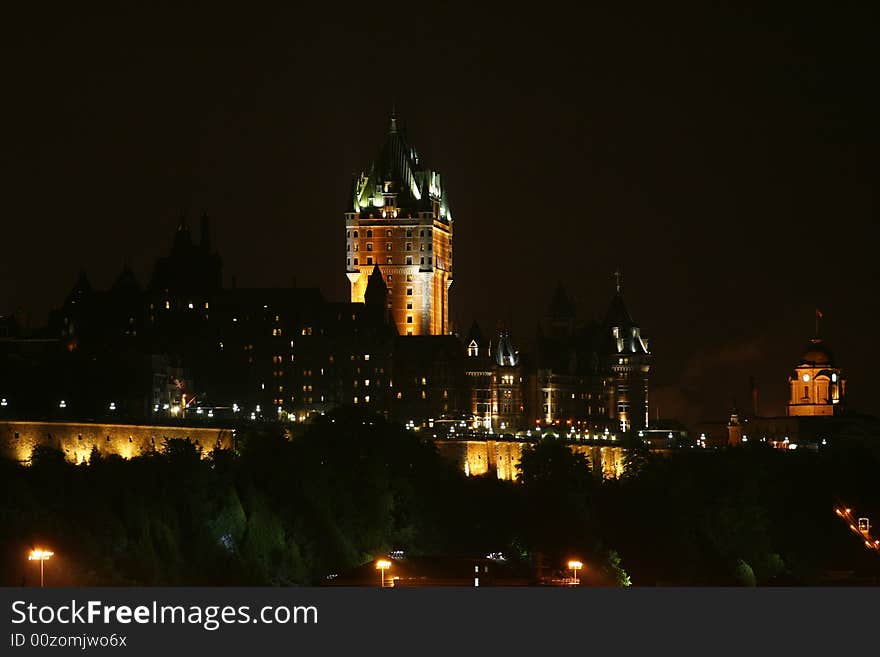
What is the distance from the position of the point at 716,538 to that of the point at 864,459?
38688mm

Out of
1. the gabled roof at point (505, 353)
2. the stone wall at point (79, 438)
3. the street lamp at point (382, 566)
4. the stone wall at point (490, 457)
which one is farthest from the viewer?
the gabled roof at point (505, 353)

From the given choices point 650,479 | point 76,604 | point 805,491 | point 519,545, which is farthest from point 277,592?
point 805,491

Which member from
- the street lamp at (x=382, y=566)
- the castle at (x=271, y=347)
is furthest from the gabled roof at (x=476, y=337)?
the street lamp at (x=382, y=566)

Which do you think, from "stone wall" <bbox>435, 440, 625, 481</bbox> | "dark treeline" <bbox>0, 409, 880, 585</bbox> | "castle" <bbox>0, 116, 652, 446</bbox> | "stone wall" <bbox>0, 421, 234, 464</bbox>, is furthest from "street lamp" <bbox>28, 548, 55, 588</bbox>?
"castle" <bbox>0, 116, 652, 446</bbox>

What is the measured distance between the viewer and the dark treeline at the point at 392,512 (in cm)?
10381

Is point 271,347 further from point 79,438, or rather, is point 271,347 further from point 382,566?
point 382,566

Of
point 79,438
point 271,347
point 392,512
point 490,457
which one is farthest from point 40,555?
point 271,347

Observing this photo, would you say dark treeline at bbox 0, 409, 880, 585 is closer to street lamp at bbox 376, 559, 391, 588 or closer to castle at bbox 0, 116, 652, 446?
street lamp at bbox 376, 559, 391, 588

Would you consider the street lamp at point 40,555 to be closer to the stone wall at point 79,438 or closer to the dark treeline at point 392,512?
the dark treeline at point 392,512

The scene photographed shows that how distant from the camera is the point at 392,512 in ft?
423

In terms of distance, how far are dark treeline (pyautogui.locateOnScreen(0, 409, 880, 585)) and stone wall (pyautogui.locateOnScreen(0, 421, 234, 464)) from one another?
8.40 feet

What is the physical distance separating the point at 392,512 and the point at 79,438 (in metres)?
16.3

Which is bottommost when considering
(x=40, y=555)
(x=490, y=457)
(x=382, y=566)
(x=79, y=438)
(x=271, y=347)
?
(x=382, y=566)

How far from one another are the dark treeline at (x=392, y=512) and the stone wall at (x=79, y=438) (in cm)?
256
